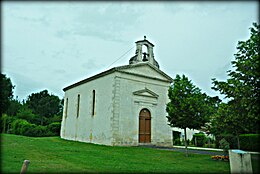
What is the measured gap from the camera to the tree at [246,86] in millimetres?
8805

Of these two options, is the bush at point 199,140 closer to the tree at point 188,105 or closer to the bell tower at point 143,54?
the bell tower at point 143,54

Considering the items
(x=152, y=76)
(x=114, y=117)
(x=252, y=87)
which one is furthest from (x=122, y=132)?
(x=252, y=87)

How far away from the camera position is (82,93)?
2584 centimetres

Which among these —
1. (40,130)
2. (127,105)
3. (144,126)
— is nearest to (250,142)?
(144,126)

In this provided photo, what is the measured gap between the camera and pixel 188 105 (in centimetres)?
1410

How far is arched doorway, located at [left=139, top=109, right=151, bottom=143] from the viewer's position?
21655 millimetres

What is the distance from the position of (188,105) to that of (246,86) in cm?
528

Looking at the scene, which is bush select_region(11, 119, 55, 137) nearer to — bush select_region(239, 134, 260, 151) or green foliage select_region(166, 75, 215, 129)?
green foliage select_region(166, 75, 215, 129)

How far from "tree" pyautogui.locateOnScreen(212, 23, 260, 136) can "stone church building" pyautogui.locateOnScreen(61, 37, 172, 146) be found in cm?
1094

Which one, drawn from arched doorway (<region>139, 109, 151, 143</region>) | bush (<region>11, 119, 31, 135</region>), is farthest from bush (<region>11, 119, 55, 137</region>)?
arched doorway (<region>139, 109, 151, 143</region>)

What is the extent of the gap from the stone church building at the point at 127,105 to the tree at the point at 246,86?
10942mm

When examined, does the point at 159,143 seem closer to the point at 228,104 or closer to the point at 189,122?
the point at 189,122

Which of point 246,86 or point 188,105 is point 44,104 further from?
point 246,86

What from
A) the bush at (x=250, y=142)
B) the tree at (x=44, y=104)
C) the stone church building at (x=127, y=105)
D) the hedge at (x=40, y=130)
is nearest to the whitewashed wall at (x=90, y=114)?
the stone church building at (x=127, y=105)
